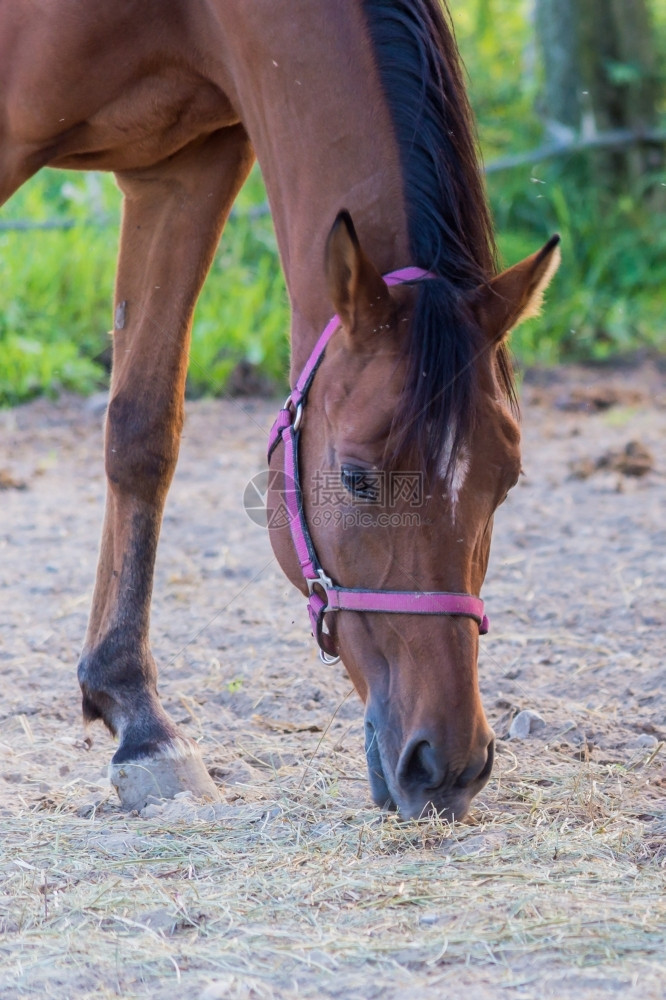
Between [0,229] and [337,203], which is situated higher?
[0,229]

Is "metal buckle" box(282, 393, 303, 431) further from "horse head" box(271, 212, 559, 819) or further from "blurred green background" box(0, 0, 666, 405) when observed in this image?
"blurred green background" box(0, 0, 666, 405)

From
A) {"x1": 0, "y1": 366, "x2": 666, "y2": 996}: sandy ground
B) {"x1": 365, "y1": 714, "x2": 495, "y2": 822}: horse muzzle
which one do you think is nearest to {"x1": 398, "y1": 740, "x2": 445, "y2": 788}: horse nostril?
{"x1": 365, "y1": 714, "x2": 495, "y2": 822}: horse muzzle

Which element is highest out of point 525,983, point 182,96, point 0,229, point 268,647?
point 0,229

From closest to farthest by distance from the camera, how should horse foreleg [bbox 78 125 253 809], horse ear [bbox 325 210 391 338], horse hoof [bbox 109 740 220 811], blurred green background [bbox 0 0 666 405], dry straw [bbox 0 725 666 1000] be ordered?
dry straw [bbox 0 725 666 1000], horse ear [bbox 325 210 391 338], horse hoof [bbox 109 740 220 811], horse foreleg [bbox 78 125 253 809], blurred green background [bbox 0 0 666 405]

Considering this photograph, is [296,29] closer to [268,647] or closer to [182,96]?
[182,96]

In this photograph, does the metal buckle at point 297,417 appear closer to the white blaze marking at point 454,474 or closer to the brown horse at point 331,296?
the brown horse at point 331,296

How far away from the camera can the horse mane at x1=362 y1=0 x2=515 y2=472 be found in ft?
6.46

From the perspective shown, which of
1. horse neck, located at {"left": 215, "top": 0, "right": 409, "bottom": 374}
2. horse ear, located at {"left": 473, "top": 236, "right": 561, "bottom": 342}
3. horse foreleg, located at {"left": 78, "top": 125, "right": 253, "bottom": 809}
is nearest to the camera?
horse ear, located at {"left": 473, "top": 236, "right": 561, "bottom": 342}

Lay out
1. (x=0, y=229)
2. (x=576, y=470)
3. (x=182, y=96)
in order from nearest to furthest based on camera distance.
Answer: (x=182, y=96), (x=576, y=470), (x=0, y=229)

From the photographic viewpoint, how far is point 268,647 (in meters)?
3.42

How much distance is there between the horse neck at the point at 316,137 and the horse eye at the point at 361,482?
0.35m

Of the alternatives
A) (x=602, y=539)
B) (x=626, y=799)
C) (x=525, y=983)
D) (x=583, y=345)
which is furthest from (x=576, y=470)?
(x=525, y=983)

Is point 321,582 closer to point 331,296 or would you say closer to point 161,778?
point 331,296

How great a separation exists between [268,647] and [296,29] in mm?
1749
